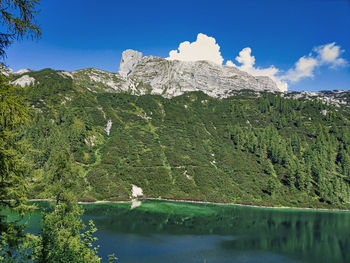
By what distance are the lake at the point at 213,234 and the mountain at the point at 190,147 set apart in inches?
622

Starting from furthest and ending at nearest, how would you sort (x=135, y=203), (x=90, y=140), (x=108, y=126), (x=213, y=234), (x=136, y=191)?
1. (x=108, y=126)
2. (x=90, y=140)
3. (x=136, y=191)
4. (x=135, y=203)
5. (x=213, y=234)

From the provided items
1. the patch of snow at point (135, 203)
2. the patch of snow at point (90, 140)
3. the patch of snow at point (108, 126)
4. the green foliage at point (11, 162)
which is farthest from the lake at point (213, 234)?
the patch of snow at point (108, 126)

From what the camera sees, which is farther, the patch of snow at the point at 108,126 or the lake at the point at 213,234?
the patch of snow at the point at 108,126

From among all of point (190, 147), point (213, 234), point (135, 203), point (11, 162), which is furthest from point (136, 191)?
point (11, 162)

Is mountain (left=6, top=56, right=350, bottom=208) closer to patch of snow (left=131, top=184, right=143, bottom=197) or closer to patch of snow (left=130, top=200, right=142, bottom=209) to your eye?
patch of snow (left=131, top=184, right=143, bottom=197)

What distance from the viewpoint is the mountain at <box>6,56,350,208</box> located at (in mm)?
96562

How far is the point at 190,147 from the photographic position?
127000 mm

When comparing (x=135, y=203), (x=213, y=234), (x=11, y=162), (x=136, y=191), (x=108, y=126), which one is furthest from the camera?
(x=108, y=126)

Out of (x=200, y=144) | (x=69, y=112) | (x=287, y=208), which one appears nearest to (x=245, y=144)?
(x=200, y=144)

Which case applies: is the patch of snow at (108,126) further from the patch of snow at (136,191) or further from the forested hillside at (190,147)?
the patch of snow at (136,191)

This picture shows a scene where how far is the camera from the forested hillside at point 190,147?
96500mm

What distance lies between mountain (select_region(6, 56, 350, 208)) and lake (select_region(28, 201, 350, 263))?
622 inches

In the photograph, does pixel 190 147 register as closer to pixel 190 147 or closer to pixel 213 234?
pixel 190 147

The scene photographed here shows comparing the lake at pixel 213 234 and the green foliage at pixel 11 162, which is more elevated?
the green foliage at pixel 11 162
